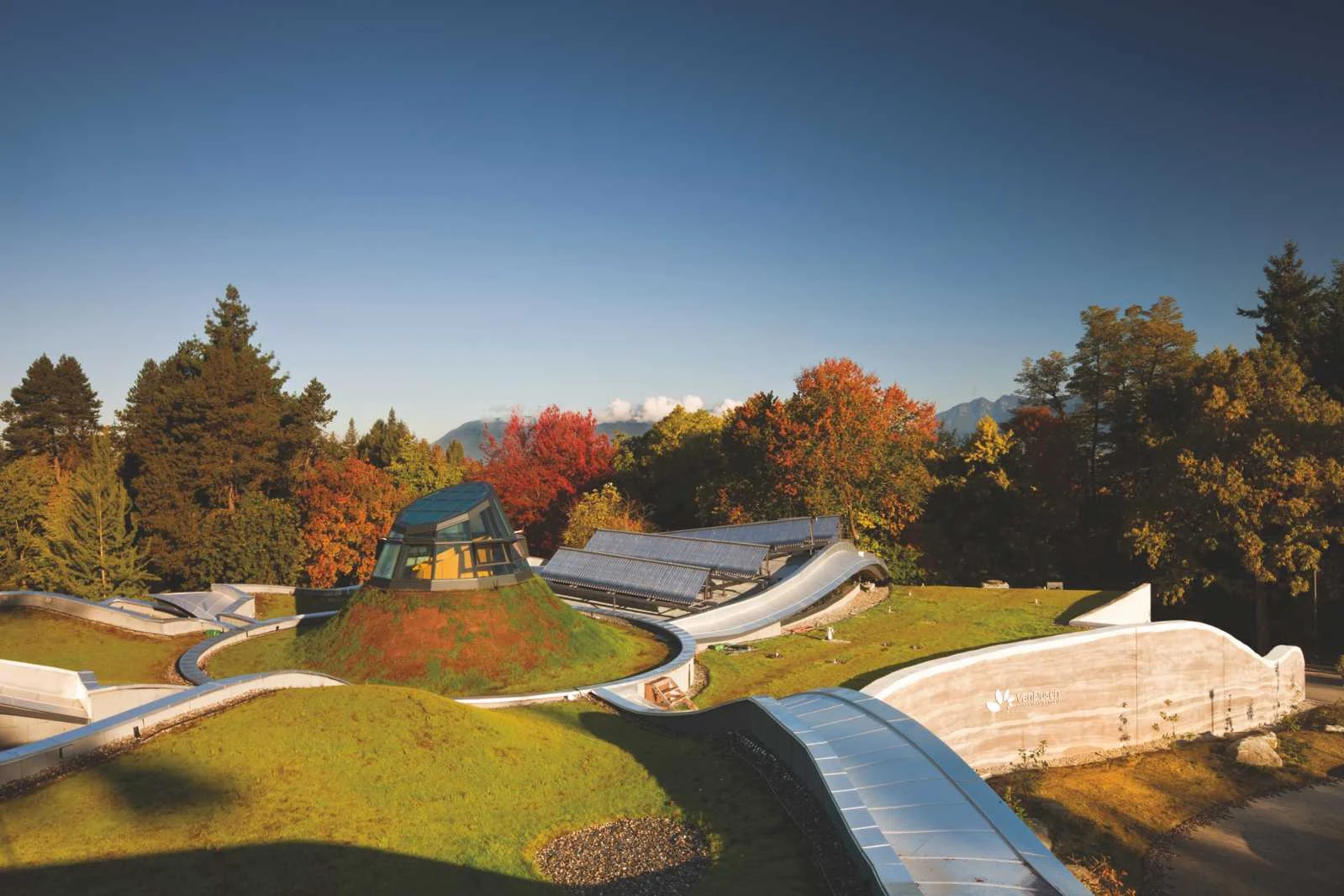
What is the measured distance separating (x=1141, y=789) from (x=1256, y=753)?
5465 mm

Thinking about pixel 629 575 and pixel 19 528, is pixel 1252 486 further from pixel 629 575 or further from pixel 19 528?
pixel 19 528

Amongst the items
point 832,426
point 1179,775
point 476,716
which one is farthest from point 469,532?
point 832,426

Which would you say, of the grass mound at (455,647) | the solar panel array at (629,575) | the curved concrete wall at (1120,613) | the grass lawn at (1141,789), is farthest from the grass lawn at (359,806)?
the curved concrete wall at (1120,613)

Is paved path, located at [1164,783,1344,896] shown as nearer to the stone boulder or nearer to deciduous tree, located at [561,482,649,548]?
the stone boulder

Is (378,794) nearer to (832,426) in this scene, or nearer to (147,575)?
(832,426)

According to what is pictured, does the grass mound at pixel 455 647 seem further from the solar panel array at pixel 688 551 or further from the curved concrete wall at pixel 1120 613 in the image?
the curved concrete wall at pixel 1120 613

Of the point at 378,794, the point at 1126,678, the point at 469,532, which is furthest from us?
the point at 1126,678

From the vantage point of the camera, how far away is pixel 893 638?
27.8 m

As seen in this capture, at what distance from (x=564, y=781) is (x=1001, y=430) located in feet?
162

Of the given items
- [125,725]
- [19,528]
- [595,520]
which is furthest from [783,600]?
[19,528]

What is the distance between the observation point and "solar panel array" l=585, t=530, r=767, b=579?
3043 cm

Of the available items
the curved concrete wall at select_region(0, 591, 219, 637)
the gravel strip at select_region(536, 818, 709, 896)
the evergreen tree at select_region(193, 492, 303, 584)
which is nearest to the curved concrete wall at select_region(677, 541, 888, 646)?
the gravel strip at select_region(536, 818, 709, 896)

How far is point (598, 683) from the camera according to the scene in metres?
19.4

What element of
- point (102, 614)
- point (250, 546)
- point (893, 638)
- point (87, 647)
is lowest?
point (893, 638)
